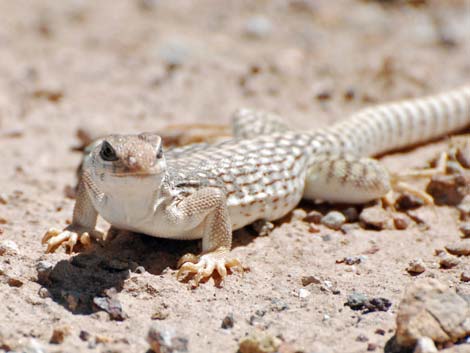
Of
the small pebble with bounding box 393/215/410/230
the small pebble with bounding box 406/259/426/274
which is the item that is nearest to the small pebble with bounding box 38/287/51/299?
the small pebble with bounding box 406/259/426/274

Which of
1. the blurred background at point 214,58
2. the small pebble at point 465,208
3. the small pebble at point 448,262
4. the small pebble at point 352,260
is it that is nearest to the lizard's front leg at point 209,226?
the small pebble at point 352,260

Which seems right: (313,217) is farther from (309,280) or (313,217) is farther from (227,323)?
(227,323)

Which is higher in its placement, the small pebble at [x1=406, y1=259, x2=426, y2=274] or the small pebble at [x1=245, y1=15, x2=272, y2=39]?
the small pebble at [x1=245, y1=15, x2=272, y2=39]

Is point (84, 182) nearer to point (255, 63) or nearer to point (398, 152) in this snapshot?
point (398, 152)

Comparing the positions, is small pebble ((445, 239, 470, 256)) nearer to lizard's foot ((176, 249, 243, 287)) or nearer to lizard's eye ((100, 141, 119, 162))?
lizard's foot ((176, 249, 243, 287))

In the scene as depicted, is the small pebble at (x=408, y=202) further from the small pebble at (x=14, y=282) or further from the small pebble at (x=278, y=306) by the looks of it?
the small pebble at (x=14, y=282)
